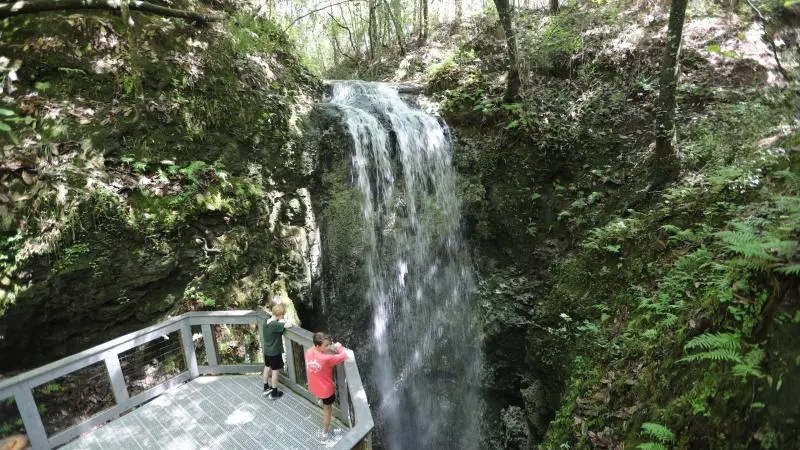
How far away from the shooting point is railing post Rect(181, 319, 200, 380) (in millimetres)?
5844

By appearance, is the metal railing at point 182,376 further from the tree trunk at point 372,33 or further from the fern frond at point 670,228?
the tree trunk at point 372,33

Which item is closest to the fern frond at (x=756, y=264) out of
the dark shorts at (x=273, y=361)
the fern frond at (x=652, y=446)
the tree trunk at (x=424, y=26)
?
the fern frond at (x=652, y=446)

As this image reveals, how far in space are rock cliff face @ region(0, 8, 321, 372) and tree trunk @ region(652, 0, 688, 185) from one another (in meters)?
7.63

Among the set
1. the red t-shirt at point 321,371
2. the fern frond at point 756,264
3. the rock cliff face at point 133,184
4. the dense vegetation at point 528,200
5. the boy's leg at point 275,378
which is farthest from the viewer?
the rock cliff face at point 133,184

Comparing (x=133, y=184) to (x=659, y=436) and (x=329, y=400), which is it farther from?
(x=659, y=436)

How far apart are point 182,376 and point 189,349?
419 mm

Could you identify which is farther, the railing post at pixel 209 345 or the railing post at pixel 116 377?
the railing post at pixel 209 345

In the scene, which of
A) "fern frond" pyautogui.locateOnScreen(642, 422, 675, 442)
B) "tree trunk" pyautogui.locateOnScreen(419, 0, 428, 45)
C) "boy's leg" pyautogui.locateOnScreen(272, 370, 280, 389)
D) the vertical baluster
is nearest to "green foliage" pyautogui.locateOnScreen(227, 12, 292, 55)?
the vertical baluster

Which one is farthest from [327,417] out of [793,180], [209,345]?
[793,180]

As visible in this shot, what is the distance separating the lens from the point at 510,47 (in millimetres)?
9586

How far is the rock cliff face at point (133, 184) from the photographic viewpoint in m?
5.63

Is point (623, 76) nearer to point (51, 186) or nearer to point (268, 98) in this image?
point (268, 98)

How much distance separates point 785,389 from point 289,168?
345 inches

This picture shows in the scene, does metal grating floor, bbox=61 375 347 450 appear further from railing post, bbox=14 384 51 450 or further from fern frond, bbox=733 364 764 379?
fern frond, bbox=733 364 764 379
